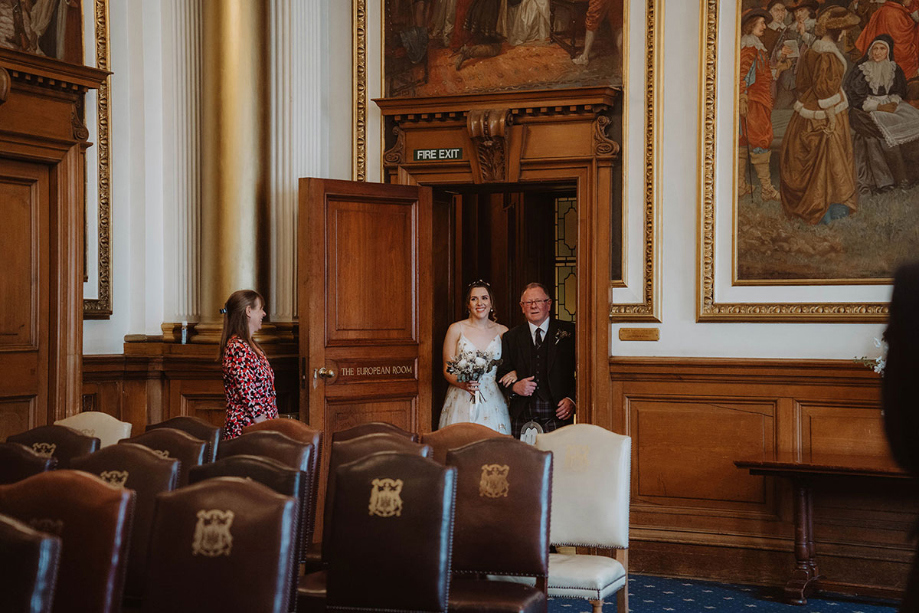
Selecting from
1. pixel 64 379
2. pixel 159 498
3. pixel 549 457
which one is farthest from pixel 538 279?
pixel 159 498

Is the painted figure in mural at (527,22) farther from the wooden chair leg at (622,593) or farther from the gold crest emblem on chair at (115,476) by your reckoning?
the gold crest emblem on chair at (115,476)

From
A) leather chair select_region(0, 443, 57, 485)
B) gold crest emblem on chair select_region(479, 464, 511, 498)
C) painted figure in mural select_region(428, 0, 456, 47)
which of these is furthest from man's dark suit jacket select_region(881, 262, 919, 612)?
painted figure in mural select_region(428, 0, 456, 47)

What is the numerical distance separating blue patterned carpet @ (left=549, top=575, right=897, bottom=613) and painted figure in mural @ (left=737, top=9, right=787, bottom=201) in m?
2.41

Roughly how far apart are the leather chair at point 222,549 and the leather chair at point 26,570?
65 cm

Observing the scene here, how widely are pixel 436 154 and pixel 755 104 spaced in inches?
85.5

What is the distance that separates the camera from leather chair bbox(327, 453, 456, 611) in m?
3.49

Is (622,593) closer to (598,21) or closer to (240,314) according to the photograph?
(240,314)

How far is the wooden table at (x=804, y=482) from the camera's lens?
19.1 feet

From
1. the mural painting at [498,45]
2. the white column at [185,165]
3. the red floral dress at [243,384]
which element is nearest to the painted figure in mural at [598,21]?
the mural painting at [498,45]

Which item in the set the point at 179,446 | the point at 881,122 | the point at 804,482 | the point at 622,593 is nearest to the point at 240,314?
the point at 179,446

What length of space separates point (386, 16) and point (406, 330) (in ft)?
7.50

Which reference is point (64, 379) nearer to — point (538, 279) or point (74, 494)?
point (74, 494)

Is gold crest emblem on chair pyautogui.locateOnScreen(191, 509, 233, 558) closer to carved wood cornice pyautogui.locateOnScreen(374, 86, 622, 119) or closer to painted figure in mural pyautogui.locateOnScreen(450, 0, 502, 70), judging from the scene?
carved wood cornice pyautogui.locateOnScreen(374, 86, 622, 119)

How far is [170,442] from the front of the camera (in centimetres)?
418
